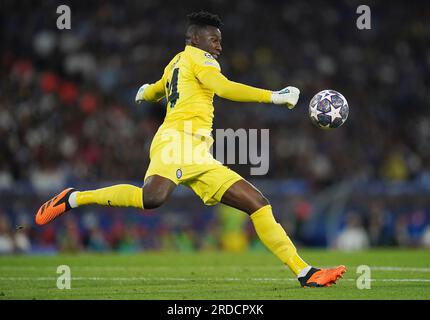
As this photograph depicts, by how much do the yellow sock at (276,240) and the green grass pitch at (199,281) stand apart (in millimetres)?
238

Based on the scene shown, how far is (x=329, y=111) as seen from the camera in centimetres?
841

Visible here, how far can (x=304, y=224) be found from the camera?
18.8 m

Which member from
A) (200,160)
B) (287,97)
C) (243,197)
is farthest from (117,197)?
(287,97)

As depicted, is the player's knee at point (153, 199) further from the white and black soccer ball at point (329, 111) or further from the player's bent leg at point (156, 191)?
the white and black soccer ball at point (329, 111)

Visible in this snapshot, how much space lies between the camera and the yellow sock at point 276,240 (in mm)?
8008

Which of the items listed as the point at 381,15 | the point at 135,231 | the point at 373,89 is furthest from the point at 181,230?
the point at 381,15

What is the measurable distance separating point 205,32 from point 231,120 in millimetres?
12279

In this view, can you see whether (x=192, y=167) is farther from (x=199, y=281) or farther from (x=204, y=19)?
(x=204, y=19)

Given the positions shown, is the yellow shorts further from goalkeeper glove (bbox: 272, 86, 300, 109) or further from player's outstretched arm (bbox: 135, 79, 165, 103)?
player's outstretched arm (bbox: 135, 79, 165, 103)

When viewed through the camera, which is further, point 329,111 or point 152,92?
point 152,92

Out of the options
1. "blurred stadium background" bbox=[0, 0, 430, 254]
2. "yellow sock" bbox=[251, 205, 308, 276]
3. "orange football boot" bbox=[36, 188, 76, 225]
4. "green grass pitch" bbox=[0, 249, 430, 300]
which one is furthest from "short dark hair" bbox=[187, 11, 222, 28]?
"blurred stadium background" bbox=[0, 0, 430, 254]

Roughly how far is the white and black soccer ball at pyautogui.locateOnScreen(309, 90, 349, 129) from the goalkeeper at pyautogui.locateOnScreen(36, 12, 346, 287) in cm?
63
